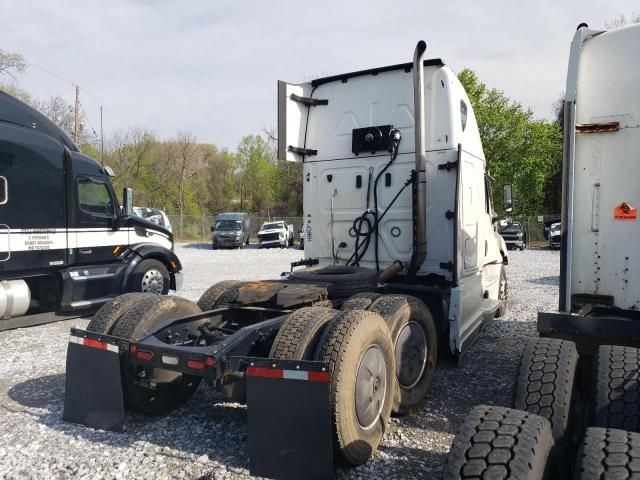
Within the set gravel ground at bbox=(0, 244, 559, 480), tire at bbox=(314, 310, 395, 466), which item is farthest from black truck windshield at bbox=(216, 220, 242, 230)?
tire at bbox=(314, 310, 395, 466)

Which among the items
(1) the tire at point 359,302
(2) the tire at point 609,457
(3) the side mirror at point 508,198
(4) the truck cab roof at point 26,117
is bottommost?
(2) the tire at point 609,457

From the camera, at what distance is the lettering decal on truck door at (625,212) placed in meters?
A: 3.81

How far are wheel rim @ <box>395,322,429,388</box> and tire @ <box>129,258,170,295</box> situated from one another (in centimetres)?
631

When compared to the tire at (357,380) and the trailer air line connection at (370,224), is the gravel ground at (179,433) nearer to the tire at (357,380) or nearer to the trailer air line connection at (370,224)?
the tire at (357,380)

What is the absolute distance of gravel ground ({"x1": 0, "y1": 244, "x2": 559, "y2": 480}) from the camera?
3.64 metres

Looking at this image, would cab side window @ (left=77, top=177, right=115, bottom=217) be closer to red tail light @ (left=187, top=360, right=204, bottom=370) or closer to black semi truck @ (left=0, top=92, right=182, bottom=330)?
black semi truck @ (left=0, top=92, right=182, bottom=330)

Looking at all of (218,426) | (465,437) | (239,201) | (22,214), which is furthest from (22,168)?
(239,201)

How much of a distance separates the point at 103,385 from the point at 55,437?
2.10 feet

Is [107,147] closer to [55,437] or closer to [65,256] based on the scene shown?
[65,256]

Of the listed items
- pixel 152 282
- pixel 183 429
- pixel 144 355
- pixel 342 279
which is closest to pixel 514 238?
pixel 152 282

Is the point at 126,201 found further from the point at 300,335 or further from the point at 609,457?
the point at 609,457

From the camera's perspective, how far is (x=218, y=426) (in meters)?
4.37

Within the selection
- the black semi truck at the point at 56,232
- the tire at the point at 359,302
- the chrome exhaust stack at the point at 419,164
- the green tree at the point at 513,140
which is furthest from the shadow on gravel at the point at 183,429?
the green tree at the point at 513,140

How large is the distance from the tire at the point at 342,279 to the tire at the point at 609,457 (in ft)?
10.2
